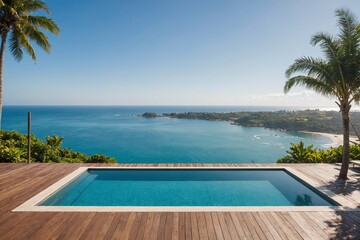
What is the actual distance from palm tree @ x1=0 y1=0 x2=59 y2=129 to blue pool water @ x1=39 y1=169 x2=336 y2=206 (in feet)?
20.5

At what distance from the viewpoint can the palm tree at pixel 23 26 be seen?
9430 mm

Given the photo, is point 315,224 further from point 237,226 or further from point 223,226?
point 223,226

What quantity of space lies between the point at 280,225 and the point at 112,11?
16604mm

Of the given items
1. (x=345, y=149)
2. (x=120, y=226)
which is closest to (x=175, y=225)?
(x=120, y=226)

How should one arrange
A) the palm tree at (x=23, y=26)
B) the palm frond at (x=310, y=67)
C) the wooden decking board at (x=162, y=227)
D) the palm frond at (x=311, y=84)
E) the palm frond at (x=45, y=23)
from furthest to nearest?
the palm frond at (x=45, y=23) → the palm tree at (x=23, y=26) → the palm frond at (x=311, y=84) → the palm frond at (x=310, y=67) → the wooden decking board at (x=162, y=227)

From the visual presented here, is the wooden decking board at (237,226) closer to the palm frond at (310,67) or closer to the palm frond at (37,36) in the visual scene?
the palm frond at (310,67)

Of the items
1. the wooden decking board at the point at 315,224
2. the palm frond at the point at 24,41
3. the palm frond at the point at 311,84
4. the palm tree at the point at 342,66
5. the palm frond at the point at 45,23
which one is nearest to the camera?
the wooden decking board at the point at 315,224

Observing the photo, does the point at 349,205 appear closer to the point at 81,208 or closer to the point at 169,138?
the point at 81,208

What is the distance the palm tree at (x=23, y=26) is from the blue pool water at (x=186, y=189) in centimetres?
625

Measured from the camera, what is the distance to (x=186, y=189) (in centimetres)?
712

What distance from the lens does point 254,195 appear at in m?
6.55

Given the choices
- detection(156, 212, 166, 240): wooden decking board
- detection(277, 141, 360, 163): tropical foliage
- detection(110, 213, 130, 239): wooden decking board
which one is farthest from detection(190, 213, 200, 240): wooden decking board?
detection(277, 141, 360, 163): tropical foliage

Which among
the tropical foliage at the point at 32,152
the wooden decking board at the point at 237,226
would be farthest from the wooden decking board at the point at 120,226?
the tropical foliage at the point at 32,152

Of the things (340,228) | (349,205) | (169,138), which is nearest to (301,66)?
(349,205)
